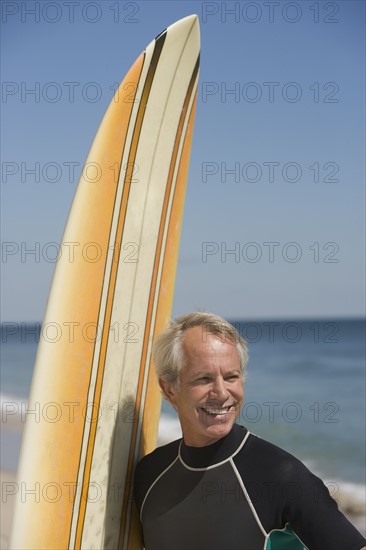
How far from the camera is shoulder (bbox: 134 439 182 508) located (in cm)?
192

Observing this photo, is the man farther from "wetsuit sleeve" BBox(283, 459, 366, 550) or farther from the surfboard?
the surfboard

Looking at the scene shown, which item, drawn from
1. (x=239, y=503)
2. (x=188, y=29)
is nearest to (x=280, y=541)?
(x=239, y=503)

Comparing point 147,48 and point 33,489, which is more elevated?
point 147,48

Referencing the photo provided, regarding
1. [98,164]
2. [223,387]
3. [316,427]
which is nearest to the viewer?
[223,387]

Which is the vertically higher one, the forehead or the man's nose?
the forehead

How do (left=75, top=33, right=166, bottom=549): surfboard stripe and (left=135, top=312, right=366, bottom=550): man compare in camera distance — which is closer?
(left=135, top=312, right=366, bottom=550): man

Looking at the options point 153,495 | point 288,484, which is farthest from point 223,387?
point 153,495

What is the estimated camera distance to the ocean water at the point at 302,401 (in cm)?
994

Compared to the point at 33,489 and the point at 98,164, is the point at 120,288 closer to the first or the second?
the point at 98,164

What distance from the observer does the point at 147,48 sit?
2.29 metres

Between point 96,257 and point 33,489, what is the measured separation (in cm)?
70

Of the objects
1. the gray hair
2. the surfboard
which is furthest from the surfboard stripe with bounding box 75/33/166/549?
the gray hair

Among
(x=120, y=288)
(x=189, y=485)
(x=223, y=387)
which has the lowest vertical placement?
(x=189, y=485)

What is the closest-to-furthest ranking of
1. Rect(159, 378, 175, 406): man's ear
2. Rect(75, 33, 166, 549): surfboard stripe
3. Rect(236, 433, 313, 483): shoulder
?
1. Rect(236, 433, 313, 483): shoulder
2. Rect(159, 378, 175, 406): man's ear
3. Rect(75, 33, 166, 549): surfboard stripe
